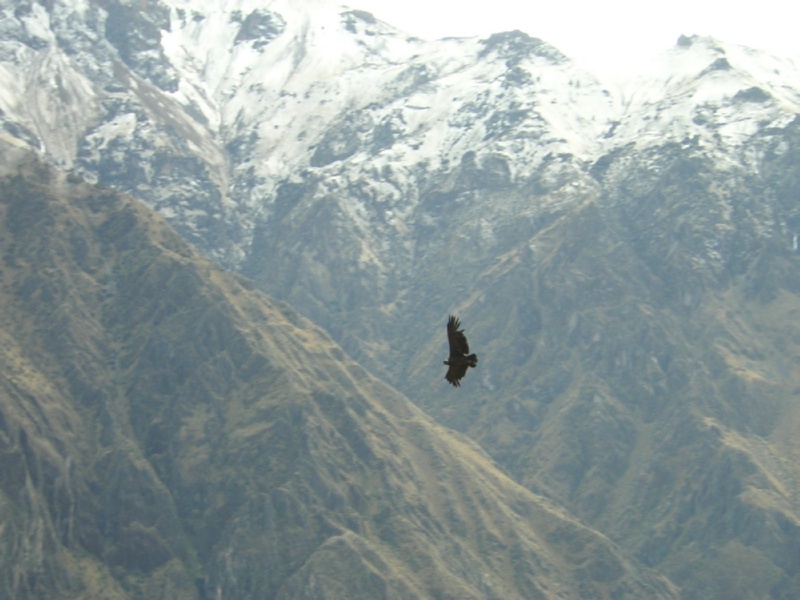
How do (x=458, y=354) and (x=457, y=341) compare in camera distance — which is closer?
(x=457, y=341)

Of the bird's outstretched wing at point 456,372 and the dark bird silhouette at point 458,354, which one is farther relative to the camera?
the bird's outstretched wing at point 456,372

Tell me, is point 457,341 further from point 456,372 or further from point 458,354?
point 456,372

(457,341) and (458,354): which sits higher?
(457,341)

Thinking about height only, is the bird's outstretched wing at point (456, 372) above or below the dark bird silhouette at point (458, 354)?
below

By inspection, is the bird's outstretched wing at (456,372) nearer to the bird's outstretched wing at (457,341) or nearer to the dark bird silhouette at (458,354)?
the dark bird silhouette at (458,354)

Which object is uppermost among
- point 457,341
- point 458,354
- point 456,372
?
point 457,341

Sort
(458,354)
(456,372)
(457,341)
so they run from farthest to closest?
(456,372)
(458,354)
(457,341)

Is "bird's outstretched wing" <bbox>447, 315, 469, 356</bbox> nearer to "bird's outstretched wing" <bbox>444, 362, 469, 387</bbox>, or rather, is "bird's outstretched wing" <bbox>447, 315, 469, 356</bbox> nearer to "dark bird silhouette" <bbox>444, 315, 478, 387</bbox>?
"dark bird silhouette" <bbox>444, 315, 478, 387</bbox>

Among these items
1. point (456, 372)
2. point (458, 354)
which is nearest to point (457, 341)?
point (458, 354)

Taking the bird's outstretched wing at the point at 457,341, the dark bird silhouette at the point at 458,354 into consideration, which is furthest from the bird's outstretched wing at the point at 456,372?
the bird's outstretched wing at the point at 457,341

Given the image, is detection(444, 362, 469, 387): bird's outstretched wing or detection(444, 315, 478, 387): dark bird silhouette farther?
detection(444, 362, 469, 387): bird's outstretched wing

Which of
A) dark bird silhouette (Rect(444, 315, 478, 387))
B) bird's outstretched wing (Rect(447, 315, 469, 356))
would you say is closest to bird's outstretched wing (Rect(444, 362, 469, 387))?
dark bird silhouette (Rect(444, 315, 478, 387))
